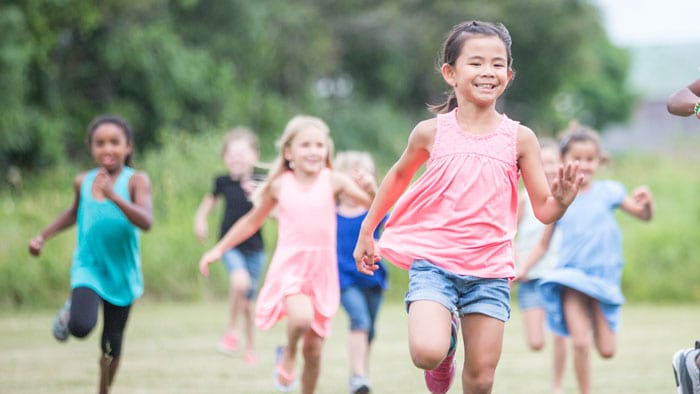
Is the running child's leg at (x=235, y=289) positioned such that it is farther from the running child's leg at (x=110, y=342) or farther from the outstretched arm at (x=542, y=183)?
the outstretched arm at (x=542, y=183)

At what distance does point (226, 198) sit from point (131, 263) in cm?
399

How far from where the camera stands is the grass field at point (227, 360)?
824 centimetres

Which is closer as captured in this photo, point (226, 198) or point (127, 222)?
point (127, 222)

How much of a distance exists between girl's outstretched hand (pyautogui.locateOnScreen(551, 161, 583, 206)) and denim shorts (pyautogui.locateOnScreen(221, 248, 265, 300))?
5.91 metres

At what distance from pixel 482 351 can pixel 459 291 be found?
0.29 m

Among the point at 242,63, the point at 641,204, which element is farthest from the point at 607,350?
the point at 242,63

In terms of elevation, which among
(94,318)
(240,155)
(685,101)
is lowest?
(94,318)

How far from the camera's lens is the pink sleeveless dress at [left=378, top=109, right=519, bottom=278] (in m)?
5.14

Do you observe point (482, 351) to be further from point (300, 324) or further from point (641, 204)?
point (641, 204)

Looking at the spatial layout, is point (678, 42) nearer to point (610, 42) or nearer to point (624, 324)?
point (610, 42)

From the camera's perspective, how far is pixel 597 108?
54.2m

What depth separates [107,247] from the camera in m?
6.97

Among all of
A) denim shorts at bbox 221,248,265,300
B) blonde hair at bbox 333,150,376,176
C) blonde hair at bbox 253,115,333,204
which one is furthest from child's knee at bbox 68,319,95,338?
denim shorts at bbox 221,248,265,300

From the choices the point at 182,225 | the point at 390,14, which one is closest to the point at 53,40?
the point at 182,225
